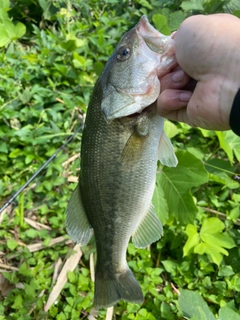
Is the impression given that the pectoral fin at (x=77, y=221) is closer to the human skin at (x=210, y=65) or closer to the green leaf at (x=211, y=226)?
the human skin at (x=210, y=65)

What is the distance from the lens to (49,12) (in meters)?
3.88

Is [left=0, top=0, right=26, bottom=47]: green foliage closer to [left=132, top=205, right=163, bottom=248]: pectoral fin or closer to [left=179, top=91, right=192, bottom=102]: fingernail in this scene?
[left=132, top=205, right=163, bottom=248]: pectoral fin

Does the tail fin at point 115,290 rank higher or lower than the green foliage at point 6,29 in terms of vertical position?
lower

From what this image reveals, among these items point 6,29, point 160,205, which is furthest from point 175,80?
point 6,29

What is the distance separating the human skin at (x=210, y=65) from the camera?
117cm

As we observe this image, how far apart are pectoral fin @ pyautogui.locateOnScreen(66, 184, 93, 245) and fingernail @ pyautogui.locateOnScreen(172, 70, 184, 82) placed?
733mm

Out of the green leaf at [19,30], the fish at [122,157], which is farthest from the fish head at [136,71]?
the green leaf at [19,30]

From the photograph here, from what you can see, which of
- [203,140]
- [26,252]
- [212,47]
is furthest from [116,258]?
[203,140]

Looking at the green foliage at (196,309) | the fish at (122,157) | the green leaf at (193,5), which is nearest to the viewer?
the fish at (122,157)

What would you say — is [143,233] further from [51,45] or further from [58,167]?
[51,45]

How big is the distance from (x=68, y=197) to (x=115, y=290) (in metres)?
0.92

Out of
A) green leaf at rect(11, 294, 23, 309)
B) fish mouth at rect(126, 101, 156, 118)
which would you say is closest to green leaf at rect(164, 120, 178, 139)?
fish mouth at rect(126, 101, 156, 118)

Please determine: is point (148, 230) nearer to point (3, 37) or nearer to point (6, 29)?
point (3, 37)

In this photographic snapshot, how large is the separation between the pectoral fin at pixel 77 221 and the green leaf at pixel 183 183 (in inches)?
25.7
